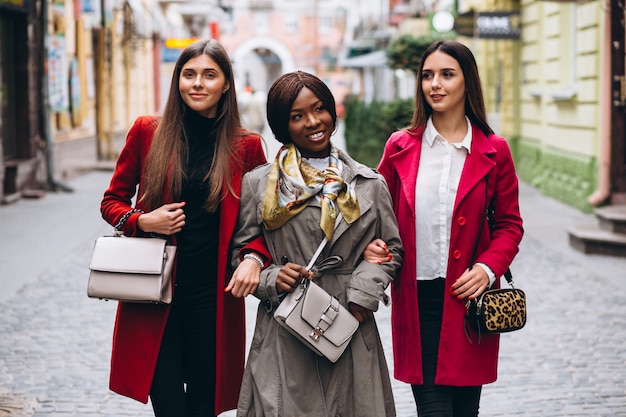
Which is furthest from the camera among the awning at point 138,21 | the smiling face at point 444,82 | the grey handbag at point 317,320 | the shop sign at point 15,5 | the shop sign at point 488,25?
the awning at point 138,21

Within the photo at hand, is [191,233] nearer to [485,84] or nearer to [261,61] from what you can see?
[485,84]

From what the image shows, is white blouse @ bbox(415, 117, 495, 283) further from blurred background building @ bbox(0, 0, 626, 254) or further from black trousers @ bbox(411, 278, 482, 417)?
blurred background building @ bbox(0, 0, 626, 254)

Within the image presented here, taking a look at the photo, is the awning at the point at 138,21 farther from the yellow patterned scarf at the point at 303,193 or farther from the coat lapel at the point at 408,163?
the yellow patterned scarf at the point at 303,193

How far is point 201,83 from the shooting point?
3.72 meters

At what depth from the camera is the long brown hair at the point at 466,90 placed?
367cm

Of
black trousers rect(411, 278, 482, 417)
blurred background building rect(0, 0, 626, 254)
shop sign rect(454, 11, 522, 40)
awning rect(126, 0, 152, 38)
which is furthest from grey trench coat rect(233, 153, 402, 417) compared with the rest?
awning rect(126, 0, 152, 38)

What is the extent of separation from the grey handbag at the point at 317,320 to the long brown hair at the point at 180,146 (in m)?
0.56

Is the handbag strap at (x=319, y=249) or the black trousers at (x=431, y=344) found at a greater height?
the handbag strap at (x=319, y=249)

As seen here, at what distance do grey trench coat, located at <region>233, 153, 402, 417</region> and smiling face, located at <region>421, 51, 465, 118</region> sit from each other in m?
0.42

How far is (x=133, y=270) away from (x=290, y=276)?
628 millimetres

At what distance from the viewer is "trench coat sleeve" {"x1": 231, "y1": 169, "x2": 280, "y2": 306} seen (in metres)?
3.38

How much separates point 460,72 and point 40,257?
7634mm

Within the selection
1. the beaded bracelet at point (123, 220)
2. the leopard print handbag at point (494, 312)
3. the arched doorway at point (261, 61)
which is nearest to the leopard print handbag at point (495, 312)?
the leopard print handbag at point (494, 312)

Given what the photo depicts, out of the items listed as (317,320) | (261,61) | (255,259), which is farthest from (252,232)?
(261,61)
